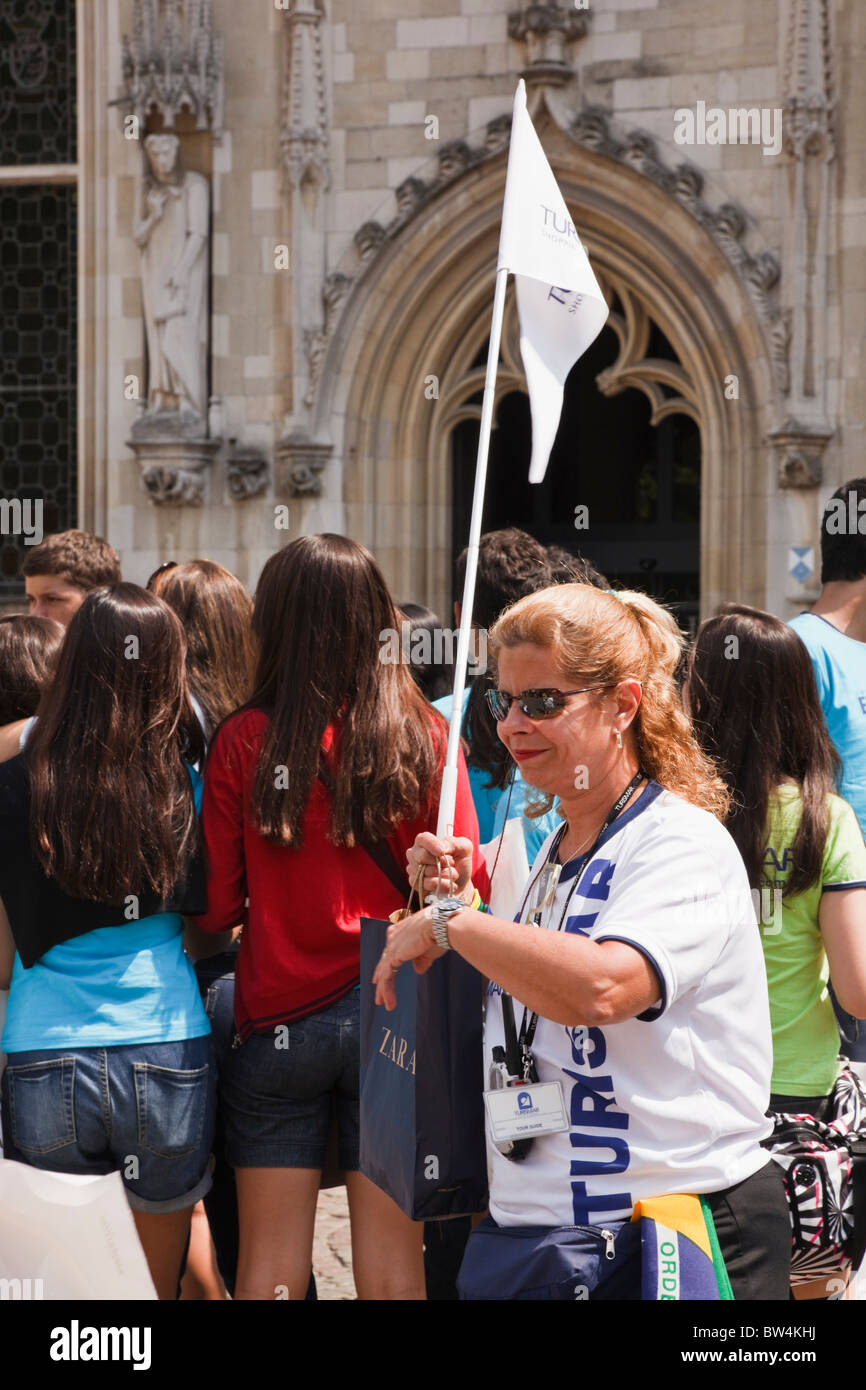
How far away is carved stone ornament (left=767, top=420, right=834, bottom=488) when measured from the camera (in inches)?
365

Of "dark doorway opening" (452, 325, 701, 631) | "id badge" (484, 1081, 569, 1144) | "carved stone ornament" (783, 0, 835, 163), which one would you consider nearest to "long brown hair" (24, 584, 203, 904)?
"id badge" (484, 1081, 569, 1144)

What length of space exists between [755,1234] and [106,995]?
1.25 meters

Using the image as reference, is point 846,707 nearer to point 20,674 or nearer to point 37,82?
point 20,674

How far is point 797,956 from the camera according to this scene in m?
2.92

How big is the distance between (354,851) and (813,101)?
295 inches

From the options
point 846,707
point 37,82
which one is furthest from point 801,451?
point 37,82

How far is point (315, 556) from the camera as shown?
9.99ft

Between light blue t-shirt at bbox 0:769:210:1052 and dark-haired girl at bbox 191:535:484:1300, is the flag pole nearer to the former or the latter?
dark-haired girl at bbox 191:535:484:1300

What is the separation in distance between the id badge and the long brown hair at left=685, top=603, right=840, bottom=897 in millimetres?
936

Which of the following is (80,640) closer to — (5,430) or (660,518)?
(660,518)

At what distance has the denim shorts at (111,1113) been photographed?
2.83 meters

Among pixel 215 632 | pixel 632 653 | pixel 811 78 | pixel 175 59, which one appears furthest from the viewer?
pixel 175 59
